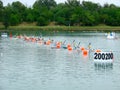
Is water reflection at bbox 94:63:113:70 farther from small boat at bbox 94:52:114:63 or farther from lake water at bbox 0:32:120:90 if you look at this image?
small boat at bbox 94:52:114:63

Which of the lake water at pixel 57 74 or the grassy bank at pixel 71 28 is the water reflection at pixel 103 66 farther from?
the grassy bank at pixel 71 28

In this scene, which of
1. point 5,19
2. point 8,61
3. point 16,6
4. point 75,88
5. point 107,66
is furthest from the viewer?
point 16,6

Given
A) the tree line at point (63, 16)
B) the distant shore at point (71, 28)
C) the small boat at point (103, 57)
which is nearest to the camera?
the small boat at point (103, 57)

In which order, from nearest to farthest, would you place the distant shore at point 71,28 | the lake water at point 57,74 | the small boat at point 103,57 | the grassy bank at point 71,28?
1. the lake water at point 57,74
2. the small boat at point 103,57
3. the distant shore at point 71,28
4. the grassy bank at point 71,28

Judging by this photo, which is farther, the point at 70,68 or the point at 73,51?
the point at 73,51

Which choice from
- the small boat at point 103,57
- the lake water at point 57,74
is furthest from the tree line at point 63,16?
the small boat at point 103,57

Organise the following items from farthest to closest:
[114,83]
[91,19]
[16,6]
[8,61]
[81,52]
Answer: [16,6] → [91,19] → [81,52] → [8,61] → [114,83]

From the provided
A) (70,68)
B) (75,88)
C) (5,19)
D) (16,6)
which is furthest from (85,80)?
(16,6)

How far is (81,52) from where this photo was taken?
2445 inches

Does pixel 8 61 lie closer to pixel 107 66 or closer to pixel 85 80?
pixel 107 66

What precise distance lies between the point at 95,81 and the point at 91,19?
141 meters

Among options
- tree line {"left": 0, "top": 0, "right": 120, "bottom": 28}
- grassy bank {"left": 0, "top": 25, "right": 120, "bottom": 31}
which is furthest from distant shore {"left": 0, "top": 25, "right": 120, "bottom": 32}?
tree line {"left": 0, "top": 0, "right": 120, "bottom": 28}

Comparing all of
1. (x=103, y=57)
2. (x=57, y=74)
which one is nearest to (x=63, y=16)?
(x=103, y=57)

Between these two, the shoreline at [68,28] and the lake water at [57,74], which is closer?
the lake water at [57,74]
